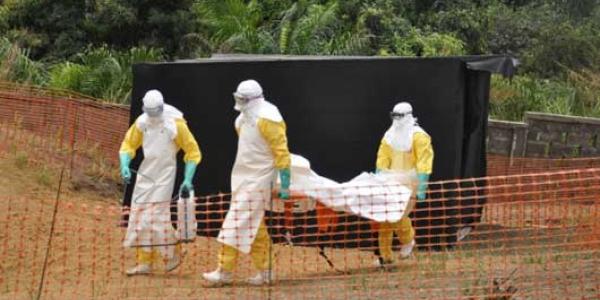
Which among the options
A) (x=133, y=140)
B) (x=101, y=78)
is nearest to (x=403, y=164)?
(x=133, y=140)

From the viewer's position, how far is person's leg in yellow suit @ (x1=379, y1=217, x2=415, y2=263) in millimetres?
10055

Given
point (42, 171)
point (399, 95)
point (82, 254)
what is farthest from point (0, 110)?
point (399, 95)

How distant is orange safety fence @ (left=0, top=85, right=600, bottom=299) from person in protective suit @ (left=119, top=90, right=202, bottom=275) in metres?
0.03

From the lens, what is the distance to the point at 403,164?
405 inches

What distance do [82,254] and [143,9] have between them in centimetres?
1157

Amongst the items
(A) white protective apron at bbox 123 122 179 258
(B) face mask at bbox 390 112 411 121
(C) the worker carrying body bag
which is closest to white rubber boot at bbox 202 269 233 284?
(C) the worker carrying body bag

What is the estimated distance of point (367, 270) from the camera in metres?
10.1

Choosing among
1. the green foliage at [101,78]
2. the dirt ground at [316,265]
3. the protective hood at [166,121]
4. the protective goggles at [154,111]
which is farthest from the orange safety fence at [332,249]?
the green foliage at [101,78]

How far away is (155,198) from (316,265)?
1581mm

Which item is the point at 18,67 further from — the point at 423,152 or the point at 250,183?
the point at 250,183

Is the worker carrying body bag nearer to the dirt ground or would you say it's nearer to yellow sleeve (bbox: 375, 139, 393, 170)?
the dirt ground

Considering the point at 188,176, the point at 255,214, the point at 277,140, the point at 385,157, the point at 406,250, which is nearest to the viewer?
the point at 277,140

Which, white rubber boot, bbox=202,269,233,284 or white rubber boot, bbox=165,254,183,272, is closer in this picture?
white rubber boot, bbox=202,269,233,284

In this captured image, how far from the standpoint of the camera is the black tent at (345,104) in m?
10.9
